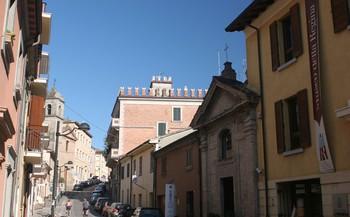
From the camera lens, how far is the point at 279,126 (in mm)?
16734

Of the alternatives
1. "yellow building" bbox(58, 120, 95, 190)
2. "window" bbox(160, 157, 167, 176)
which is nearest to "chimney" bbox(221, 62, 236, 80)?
"window" bbox(160, 157, 167, 176)

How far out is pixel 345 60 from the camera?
13.1 m

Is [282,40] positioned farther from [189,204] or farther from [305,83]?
[189,204]

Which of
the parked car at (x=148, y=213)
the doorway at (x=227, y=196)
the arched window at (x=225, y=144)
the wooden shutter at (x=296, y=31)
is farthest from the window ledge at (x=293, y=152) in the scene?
the parked car at (x=148, y=213)

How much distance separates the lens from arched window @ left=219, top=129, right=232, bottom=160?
22031 mm

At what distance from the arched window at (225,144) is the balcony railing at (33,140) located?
8604mm

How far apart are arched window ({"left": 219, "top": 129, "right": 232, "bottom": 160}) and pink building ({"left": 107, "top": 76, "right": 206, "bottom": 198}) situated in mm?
33797

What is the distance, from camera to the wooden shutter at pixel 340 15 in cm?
1317

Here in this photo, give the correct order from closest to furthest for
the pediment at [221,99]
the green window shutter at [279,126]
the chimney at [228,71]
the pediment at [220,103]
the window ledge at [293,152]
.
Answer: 1. the window ledge at [293,152]
2. the green window shutter at [279,126]
3. the pediment at [221,99]
4. the pediment at [220,103]
5. the chimney at [228,71]

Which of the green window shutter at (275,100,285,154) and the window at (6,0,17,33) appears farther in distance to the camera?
the green window shutter at (275,100,285,154)

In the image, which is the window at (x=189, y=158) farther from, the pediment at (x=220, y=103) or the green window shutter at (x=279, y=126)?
the green window shutter at (x=279, y=126)

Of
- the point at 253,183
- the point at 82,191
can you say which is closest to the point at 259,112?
the point at 253,183

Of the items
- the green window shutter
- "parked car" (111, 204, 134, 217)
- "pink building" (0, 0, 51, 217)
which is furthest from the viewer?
"parked car" (111, 204, 134, 217)

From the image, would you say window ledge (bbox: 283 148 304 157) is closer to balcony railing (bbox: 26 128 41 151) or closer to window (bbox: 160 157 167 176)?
balcony railing (bbox: 26 128 41 151)
